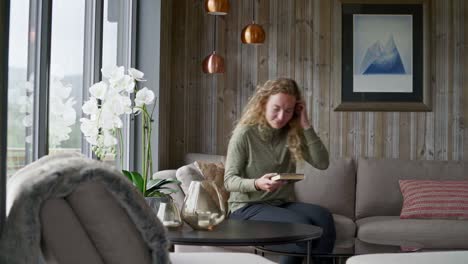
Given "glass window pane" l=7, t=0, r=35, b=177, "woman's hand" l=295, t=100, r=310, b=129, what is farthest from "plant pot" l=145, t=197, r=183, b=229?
"woman's hand" l=295, t=100, r=310, b=129

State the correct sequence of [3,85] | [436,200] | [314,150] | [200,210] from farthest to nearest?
[436,200]
[314,150]
[200,210]
[3,85]

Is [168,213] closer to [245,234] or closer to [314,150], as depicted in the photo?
[245,234]

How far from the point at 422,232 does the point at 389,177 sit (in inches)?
26.6

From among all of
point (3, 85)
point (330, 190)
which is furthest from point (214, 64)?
point (3, 85)

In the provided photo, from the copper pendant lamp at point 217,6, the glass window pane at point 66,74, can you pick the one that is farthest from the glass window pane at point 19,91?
the copper pendant lamp at point 217,6

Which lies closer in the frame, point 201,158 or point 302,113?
point 302,113

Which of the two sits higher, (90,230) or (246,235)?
(90,230)

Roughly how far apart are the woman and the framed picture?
1349mm

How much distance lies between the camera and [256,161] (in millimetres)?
3820

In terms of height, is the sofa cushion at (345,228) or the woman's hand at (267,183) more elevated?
the woman's hand at (267,183)

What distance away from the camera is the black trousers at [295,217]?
137 inches

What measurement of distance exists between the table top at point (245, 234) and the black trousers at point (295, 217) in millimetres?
430

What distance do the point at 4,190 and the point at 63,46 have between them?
6.92 feet

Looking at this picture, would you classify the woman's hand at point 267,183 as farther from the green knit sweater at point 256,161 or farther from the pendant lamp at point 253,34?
the pendant lamp at point 253,34
